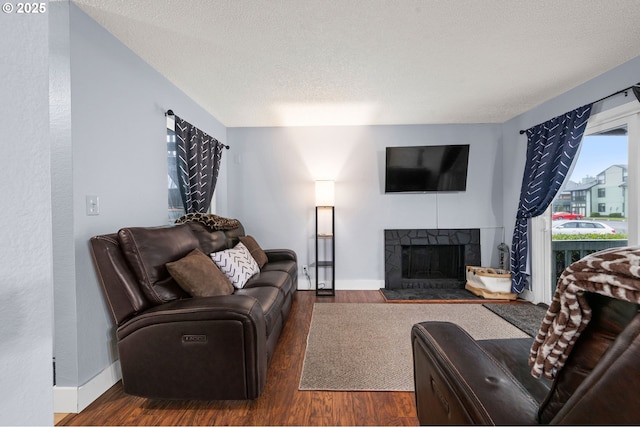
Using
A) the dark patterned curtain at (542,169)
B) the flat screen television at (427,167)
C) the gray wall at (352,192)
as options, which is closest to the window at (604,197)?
the dark patterned curtain at (542,169)

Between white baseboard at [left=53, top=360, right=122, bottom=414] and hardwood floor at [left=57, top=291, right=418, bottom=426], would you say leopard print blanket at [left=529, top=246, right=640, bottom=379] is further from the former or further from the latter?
white baseboard at [left=53, top=360, right=122, bottom=414]

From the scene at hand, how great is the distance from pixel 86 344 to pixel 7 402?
1648 millimetres

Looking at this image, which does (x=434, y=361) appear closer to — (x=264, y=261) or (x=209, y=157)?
(x=264, y=261)

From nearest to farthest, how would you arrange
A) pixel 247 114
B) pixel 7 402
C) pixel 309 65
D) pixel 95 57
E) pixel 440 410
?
1. pixel 7 402
2. pixel 440 410
3. pixel 95 57
4. pixel 309 65
5. pixel 247 114

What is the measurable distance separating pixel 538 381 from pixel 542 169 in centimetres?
294

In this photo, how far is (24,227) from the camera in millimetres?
450

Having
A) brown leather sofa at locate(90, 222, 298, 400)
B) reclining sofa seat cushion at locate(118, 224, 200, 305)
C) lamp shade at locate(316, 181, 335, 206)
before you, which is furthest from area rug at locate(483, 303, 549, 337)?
reclining sofa seat cushion at locate(118, 224, 200, 305)

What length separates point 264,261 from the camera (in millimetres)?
3227

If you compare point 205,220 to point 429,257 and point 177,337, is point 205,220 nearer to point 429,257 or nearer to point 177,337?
point 177,337

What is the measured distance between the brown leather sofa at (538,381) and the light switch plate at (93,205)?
203 cm

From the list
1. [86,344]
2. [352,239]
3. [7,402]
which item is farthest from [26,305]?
[352,239]

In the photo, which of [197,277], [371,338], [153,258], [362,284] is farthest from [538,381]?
[362,284]

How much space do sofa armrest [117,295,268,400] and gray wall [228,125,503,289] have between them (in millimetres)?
2595

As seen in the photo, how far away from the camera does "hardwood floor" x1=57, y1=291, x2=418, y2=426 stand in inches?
58.9
